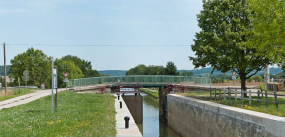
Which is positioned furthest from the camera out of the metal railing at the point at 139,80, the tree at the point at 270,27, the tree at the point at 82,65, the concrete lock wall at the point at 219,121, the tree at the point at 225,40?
the tree at the point at 82,65

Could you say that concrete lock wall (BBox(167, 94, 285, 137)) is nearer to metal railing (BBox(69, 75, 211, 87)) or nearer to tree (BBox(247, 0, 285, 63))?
tree (BBox(247, 0, 285, 63))

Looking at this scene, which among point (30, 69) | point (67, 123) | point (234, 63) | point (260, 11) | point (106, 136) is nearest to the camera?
point (106, 136)

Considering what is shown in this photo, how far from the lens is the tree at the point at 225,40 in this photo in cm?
2448

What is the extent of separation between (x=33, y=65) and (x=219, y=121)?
60463 millimetres

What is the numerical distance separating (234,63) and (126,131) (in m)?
14.2

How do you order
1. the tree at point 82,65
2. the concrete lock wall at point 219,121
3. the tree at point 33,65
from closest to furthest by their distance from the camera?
the concrete lock wall at point 219,121 → the tree at point 33,65 → the tree at point 82,65

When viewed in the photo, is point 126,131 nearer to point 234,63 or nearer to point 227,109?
point 227,109

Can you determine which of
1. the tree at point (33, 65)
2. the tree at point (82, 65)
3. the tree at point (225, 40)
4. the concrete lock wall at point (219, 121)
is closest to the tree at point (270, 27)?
the tree at point (225, 40)

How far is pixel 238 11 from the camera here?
25.7 metres

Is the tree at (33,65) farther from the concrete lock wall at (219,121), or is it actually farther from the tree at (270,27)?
the tree at (270,27)

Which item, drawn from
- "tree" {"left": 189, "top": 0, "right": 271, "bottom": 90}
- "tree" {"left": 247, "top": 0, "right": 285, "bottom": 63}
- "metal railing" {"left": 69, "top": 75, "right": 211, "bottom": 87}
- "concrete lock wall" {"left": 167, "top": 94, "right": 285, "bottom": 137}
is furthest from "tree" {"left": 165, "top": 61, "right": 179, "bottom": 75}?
"tree" {"left": 247, "top": 0, "right": 285, "bottom": 63}

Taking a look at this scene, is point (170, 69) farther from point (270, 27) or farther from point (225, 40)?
point (270, 27)

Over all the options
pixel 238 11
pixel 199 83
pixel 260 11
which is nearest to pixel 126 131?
pixel 260 11

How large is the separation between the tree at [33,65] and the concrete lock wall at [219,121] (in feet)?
157
